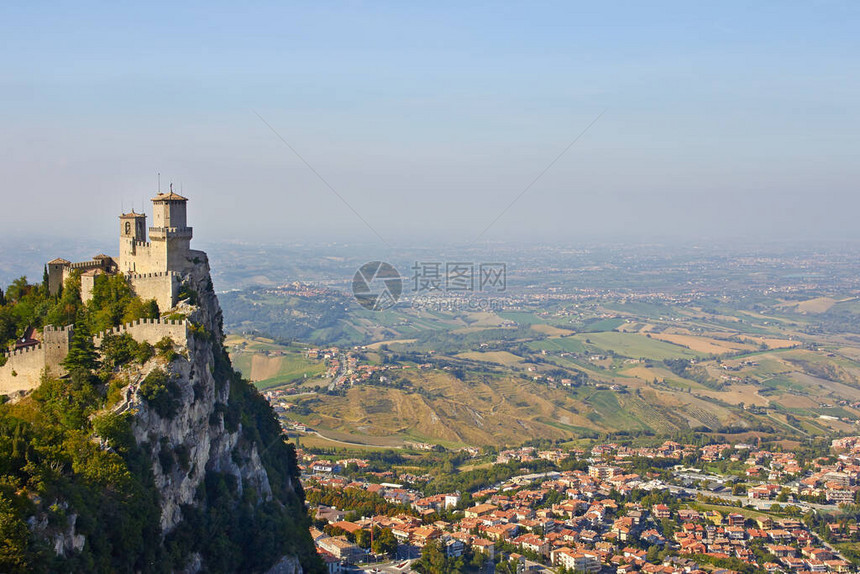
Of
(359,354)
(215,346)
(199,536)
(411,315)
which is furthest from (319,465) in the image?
(411,315)

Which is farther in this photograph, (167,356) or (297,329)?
(297,329)

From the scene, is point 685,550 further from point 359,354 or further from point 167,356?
point 359,354

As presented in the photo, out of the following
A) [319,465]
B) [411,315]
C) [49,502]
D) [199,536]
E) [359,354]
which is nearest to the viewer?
[49,502]

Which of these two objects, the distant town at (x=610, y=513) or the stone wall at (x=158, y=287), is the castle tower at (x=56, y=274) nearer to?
the stone wall at (x=158, y=287)

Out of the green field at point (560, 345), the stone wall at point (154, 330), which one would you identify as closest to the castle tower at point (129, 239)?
the stone wall at point (154, 330)

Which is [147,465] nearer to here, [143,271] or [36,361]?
[36,361]
